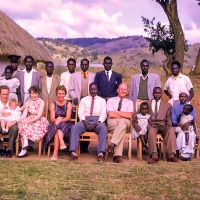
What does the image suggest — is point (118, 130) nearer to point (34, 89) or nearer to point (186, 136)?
point (186, 136)

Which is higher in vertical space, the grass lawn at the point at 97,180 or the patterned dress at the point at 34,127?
the patterned dress at the point at 34,127

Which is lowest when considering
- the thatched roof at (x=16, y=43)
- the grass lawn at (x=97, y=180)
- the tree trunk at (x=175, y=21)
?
the grass lawn at (x=97, y=180)

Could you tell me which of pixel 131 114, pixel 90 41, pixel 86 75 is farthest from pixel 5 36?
pixel 90 41

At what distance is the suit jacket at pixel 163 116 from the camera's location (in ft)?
24.9

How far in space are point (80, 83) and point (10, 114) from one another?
51.0 inches

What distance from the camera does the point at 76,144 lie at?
289 inches

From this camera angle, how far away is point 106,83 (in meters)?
8.04

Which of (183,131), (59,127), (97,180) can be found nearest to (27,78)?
(59,127)

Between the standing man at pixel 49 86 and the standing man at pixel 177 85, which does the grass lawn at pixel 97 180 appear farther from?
the standing man at pixel 49 86

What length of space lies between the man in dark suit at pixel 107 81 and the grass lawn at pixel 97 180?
4.95ft

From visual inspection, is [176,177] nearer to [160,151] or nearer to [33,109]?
[160,151]

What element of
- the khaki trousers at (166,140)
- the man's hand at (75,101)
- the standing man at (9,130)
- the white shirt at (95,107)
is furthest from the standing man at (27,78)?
the khaki trousers at (166,140)

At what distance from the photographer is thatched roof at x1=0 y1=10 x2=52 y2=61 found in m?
13.0

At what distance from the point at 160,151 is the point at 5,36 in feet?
24.4
